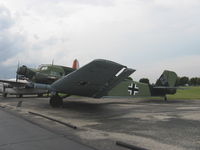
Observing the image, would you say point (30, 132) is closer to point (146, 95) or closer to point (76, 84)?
point (76, 84)

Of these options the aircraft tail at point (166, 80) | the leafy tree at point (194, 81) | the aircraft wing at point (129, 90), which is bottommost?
the aircraft wing at point (129, 90)

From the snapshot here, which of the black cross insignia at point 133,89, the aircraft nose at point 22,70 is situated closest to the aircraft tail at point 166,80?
the black cross insignia at point 133,89

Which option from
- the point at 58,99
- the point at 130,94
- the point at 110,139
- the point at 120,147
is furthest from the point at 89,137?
the point at 130,94

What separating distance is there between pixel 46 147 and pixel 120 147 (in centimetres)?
151

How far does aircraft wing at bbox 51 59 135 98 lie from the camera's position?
30.2 feet

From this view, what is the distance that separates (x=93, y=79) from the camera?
1004 centimetres

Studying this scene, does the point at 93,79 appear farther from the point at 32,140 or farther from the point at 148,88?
the point at 148,88

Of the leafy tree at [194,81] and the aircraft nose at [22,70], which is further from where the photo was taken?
the leafy tree at [194,81]

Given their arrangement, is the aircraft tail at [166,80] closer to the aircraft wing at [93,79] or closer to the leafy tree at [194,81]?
the aircraft wing at [93,79]

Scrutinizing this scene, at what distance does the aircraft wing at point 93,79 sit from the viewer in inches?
362

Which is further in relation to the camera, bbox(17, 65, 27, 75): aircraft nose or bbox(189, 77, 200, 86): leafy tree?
bbox(189, 77, 200, 86): leafy tree

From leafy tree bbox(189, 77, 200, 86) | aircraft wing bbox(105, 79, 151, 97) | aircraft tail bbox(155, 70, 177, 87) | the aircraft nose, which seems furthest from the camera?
leafy tree bbox(189, 77, 200, 86)

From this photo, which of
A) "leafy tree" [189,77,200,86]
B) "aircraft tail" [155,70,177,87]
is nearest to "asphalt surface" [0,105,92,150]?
"aircraft tail" [155,70,177,87]

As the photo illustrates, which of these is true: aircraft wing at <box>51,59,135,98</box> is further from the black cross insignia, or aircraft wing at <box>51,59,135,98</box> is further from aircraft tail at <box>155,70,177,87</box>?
aircraft tail at <box>155,70,177,87</box>
